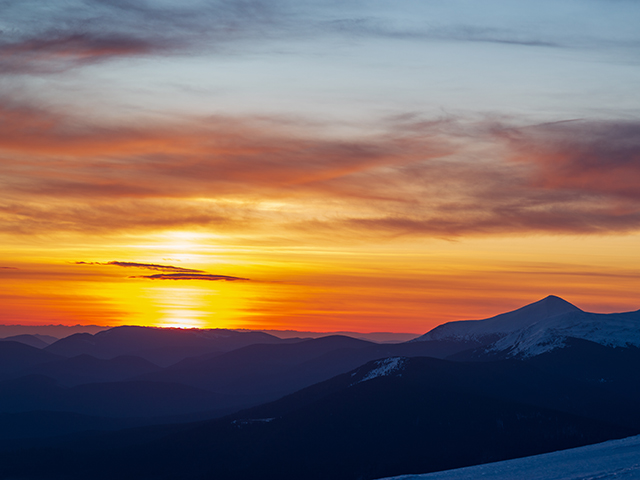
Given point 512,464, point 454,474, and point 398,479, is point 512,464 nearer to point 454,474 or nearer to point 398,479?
point 454,474

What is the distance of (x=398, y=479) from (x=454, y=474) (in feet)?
33.9

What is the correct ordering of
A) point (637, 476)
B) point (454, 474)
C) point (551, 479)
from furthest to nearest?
point (454, 474) < point (551, 479) < point (637, 476)

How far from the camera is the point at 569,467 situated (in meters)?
77.2

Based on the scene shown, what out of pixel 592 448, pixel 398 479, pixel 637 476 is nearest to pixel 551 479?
pixel 637 476

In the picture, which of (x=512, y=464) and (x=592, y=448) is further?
(x=592, y=448)

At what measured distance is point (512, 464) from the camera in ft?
276

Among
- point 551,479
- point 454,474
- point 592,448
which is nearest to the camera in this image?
point 551,479

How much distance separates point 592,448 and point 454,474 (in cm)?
2527

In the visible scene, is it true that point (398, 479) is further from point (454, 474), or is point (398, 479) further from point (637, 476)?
point (637, 476)

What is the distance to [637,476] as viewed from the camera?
209 ft

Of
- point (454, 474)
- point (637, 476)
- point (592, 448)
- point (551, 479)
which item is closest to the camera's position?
point (637, 476)

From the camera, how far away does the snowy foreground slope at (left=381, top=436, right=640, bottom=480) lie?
2739 inches

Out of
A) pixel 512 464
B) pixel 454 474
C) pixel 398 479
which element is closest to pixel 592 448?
pixel 512 464

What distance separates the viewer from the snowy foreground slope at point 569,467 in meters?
69.6
